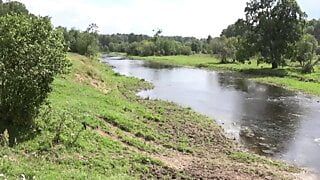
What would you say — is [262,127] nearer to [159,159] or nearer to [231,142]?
[231,142]

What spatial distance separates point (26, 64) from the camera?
16.8m

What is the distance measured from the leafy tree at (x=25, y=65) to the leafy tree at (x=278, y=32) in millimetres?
68984

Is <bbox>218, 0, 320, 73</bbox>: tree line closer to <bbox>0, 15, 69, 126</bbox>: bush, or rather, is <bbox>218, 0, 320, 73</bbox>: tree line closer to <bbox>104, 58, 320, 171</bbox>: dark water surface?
<bbox>104, 58, 320, 171</bbox>: dark water surface

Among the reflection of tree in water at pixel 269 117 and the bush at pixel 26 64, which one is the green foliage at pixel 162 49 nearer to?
the reflection of tree in water at pixel 269 117

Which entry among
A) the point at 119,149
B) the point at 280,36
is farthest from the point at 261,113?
the point at 280,36

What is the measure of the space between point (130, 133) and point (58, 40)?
23.5 ft

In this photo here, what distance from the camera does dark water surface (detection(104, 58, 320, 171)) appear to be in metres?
26.6

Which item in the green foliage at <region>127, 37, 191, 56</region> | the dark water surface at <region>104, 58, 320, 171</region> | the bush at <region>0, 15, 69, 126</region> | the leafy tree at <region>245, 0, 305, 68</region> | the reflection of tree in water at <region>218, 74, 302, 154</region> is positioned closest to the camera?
the bush at <region>0, 15, 69, 126</region>

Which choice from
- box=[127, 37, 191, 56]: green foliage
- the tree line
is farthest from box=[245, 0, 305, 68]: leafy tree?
box=[127, 37, 191, 56]: green foliage

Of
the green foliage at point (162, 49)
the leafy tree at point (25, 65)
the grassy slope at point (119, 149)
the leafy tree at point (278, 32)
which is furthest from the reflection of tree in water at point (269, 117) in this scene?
the green foliage at point (162, 49)

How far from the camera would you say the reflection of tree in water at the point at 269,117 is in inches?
1098

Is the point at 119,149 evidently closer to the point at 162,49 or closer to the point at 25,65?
the point at 25,65

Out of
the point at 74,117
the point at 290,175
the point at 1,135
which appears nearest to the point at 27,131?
the point at 1,135

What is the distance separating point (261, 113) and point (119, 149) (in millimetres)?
22205
